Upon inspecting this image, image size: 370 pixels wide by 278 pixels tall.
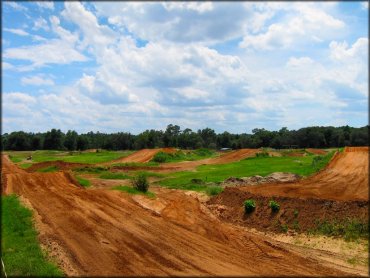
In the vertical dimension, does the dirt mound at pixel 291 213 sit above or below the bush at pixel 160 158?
below

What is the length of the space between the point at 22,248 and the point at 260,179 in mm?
26833

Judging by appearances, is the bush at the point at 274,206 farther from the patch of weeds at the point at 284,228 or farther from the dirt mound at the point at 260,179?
the dirt mound at the point at 260,179

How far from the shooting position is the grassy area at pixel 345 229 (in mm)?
19766

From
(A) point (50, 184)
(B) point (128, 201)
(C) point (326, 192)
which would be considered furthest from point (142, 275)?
(A) point (50, 184)

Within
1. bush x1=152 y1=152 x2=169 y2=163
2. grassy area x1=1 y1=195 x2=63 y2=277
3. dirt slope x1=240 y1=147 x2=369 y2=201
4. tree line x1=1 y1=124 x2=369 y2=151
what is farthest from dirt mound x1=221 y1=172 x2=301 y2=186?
tree line x1=1 y1=124 x2=369 y2=151

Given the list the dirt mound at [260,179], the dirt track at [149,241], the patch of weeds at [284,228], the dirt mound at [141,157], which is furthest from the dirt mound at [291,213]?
the dirt mound at [141,157]

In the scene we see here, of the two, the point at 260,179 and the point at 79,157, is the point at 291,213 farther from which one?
the point at 79,157

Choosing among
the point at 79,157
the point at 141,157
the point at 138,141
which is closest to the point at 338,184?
the point at 141,157

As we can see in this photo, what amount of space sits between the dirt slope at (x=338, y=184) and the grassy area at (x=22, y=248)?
15254mm

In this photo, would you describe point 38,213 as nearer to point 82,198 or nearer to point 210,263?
point 82,198

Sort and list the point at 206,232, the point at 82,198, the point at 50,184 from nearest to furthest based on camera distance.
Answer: the point at 206,232 < the point at 82,198 < the point at 50,184

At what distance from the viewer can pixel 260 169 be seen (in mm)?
47781

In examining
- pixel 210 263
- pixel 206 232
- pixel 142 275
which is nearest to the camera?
pixel 142 275

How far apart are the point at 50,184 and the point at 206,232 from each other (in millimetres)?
16214
